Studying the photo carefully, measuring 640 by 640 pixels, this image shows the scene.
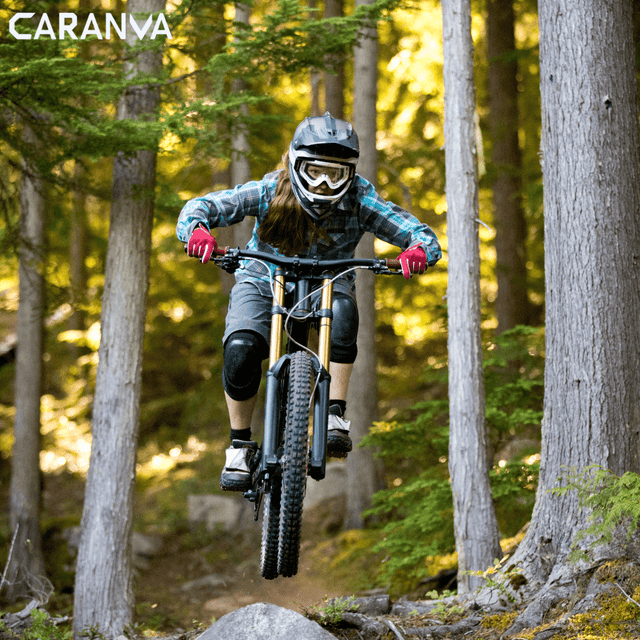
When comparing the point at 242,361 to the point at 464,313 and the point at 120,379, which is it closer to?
the point at 464,313

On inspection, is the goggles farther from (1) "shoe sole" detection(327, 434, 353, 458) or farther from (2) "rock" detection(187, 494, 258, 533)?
(2) "rock" detection(187, 494, 258, 533)

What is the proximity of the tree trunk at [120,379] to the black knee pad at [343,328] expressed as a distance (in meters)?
4.22

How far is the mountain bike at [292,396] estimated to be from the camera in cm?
321

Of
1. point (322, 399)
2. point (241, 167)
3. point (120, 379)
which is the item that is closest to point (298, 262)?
point (322, 399)

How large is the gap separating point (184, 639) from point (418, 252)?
9.92 ft

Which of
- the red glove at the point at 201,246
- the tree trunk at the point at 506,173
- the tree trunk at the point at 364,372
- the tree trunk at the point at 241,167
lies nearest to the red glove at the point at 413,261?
the red glove at the point at 201,246

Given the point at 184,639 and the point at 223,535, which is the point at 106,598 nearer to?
the point at 184,639

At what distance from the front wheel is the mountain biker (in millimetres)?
522

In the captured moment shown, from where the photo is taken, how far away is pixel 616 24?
4.80 metres

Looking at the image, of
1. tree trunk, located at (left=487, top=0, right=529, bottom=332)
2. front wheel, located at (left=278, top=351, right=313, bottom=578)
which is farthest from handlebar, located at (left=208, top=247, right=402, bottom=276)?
tree trunk, located at (left=487, top=0, right=529, bottom=332)

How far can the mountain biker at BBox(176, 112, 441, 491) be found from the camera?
3525 millimetres

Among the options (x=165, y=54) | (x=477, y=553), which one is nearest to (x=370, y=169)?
(x=165, y=54)

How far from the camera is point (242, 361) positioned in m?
3.74

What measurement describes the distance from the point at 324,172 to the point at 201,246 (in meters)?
0.75
